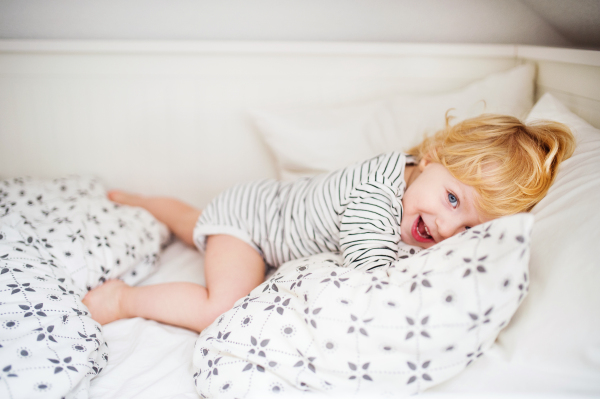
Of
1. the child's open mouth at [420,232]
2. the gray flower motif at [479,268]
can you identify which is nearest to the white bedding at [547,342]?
the gray flower motif at [479,268]

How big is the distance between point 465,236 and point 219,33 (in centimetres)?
101

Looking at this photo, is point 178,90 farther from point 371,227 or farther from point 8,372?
point 8,372

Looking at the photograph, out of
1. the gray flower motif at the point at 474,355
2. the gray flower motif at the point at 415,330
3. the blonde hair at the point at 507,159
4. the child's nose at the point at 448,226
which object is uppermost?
the blonde hair at the point at 507,159

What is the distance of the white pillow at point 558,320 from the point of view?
0.55 meters

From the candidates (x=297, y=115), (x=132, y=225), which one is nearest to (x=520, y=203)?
(x=297, y=115)

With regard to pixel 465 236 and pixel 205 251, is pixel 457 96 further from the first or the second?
pixel 205 251

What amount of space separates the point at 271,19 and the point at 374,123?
1.54ft

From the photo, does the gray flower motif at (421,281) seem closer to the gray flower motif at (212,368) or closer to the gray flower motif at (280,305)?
the gray flower motif at (280,305)

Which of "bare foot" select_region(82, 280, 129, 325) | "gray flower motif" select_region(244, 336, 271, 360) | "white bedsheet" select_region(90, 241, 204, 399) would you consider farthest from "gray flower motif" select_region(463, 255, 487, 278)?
"bare foot" select_region(82, 280, 129, 325)

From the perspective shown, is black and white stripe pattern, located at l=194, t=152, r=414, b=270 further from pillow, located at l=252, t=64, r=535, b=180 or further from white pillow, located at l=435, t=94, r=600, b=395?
white pillow, located at l=435, t=94, r=600, b=395

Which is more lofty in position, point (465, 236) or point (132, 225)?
point (465, 236)

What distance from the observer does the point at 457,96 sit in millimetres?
1186

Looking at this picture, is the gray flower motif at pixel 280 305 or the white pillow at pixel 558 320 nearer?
the white pillow at pixel 558 320

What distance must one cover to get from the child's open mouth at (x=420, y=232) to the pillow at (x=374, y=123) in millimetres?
309
